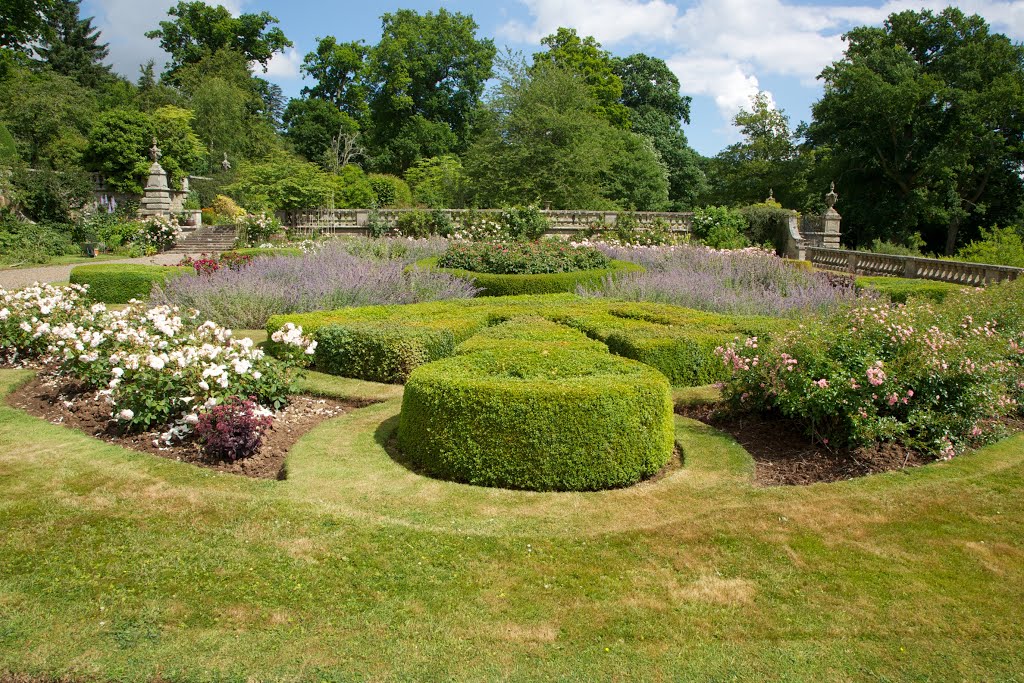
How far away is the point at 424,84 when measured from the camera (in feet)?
163

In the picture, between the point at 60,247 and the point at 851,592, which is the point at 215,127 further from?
the point at 851,592

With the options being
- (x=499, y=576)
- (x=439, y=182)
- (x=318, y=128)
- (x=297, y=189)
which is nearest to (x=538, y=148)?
(x=297, y=189)

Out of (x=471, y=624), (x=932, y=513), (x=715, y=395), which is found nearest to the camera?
(x=471, y=624)

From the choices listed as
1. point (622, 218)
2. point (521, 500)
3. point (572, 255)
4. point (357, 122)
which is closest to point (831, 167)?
point (622, 218)

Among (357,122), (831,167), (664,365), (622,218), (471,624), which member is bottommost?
(471,624)

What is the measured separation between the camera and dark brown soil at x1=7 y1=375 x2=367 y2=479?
5.55 m

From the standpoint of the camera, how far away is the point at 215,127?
44312mm

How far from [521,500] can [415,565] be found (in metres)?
1.10

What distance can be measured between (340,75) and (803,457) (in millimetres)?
54515

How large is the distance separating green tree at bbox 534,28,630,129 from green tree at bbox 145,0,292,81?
2436cm

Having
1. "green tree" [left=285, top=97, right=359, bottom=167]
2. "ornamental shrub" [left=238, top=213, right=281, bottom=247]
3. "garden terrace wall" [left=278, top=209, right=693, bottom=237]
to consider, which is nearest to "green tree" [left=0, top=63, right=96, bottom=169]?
"ornamental shrub" [left=238, top=213, right=281, bottom=247]

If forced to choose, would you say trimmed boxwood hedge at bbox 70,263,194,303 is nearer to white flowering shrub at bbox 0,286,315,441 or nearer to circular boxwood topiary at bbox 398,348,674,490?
white flowering shrub at bbox 0,286,315,441

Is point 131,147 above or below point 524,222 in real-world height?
above

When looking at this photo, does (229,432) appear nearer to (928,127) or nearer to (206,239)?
(206,239)
